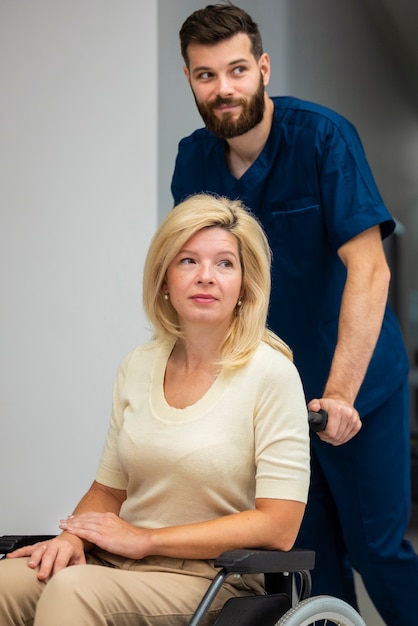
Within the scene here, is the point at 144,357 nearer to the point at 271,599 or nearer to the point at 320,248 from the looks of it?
the point at 271,599

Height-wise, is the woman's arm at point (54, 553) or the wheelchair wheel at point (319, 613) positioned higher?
the woman's arm at point (54, 553)

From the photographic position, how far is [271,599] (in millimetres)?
1505

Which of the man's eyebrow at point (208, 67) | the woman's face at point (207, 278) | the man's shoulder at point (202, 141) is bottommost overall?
the woman's face at point (207, 278)

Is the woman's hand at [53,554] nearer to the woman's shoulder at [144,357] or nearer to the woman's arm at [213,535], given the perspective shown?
the woman's arm at [213,535]

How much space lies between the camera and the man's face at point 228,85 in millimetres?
2135

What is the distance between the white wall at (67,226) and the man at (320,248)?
0.47 m

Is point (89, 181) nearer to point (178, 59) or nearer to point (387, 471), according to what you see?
point (178, 59)

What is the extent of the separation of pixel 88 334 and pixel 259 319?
1211mm

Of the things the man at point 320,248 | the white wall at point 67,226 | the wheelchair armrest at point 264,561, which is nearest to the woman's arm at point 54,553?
the wheelchair armrest at point 264,561

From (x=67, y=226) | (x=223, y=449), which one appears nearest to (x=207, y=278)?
(x=223, y=449)

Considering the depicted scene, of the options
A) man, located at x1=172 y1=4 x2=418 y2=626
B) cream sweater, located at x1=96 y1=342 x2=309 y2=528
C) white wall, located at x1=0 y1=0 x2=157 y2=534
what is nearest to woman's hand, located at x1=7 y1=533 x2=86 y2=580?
cream sweater, located at x1=96 y1=342 x2=309 y2=528

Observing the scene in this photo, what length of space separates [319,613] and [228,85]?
117cm

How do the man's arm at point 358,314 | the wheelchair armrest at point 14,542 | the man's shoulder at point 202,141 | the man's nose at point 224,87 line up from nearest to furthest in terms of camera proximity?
1. the wheelchair armrest at point 14,542
2. the man's arm at point 358,314
3. the man's nose at point 224,87
4. the man's shoulder at point 202,141

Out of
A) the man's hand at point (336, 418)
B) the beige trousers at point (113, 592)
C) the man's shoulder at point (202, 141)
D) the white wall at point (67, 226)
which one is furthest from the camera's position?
the white wall at point (67, 226)
